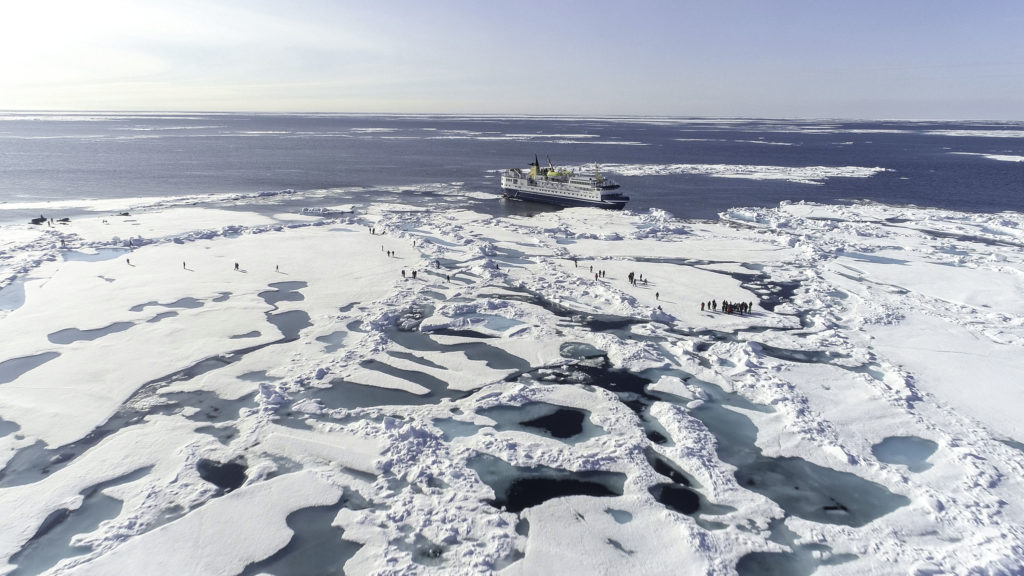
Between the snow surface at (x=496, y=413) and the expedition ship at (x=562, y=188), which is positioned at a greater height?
the expedition ship at (x=562, y=188)

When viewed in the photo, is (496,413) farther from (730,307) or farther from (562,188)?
(562,188)

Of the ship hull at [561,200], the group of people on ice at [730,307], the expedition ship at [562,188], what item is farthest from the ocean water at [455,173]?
the group of people on ice at [730,307]

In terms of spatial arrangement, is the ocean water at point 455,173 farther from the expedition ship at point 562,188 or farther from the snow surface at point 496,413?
the snow surface at point 496,413

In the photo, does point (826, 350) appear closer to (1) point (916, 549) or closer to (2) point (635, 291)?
(2) point (635, 291)

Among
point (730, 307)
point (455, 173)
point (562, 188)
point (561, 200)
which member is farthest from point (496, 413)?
point (455, 173)

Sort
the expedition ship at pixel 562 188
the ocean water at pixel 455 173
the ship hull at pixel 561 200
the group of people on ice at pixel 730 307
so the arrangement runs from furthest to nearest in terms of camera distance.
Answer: the ocean water at pixel 455 173, the expedition ship at pixel 562 188, the ship hull at pixel 561 200, the group of people on ice at pixel 730 307

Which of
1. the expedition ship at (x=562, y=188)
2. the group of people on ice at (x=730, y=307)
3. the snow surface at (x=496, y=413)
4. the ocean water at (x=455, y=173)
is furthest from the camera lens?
the ocean water at (x=455, y=173)

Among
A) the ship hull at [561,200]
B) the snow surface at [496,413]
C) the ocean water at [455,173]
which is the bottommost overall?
the snow surface at [496,413]
